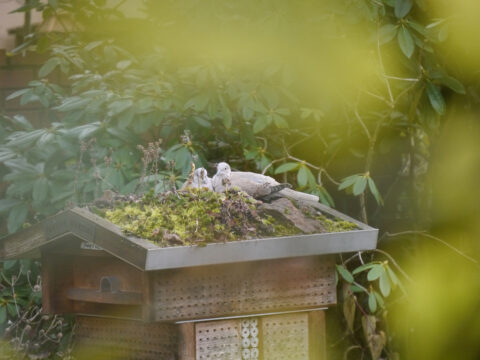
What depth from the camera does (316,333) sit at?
246 centimetres

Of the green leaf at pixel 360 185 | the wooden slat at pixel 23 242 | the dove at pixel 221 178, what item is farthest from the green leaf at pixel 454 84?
the wooden slat at pixel 23 242

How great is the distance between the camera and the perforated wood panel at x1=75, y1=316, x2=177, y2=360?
2.37 m

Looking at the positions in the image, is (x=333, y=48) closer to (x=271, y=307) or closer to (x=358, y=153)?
(x=358, y=153)

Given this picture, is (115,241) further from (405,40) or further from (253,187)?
(405,40)

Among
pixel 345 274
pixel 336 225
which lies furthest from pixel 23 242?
pixel 345 274

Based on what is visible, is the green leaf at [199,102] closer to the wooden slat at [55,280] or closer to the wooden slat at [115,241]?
the wooden slat at [55,280]

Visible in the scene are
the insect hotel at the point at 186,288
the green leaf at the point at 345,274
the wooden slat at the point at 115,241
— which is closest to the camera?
the wooden slat at the point at 115,241

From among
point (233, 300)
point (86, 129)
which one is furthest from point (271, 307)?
point (86, 129)

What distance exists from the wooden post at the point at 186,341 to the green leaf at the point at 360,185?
1.30 metres

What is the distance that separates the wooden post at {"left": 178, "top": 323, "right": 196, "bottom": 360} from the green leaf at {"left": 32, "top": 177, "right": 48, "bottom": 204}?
128 cm

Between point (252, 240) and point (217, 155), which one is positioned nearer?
point (252, 240)

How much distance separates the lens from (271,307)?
2359 millimetres

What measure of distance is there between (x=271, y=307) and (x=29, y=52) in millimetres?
2699

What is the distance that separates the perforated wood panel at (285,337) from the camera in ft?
7.84
